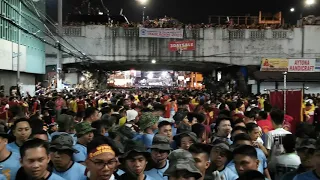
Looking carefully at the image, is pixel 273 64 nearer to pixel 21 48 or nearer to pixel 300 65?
pixel 300 65

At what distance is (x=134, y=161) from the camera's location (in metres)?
4.86

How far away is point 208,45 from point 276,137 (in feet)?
99.8

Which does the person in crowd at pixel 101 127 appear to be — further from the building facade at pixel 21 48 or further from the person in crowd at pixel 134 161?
the building facade at pixel 21 48

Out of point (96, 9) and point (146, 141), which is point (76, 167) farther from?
point (96, 9)

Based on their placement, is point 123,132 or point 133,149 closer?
point 133,149

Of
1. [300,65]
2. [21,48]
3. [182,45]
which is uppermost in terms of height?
[182,45]

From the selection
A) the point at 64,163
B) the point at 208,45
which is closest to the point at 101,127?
the point at 64,163

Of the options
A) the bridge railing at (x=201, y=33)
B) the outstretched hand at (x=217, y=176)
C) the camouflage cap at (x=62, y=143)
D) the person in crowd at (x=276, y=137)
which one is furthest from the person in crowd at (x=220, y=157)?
the bridge railing at (x=201, y=33)

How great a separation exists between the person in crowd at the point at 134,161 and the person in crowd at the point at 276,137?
2407mm

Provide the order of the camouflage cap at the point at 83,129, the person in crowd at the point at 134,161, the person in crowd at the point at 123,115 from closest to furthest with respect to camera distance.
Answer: the person in crowd at the point at 134,161 → the camouflage cap at the point at 83,129 → the person in crowd at the point at 123,115

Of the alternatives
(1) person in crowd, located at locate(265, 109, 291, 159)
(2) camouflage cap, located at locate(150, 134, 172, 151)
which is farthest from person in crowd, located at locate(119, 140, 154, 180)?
(1) person in crowd, located at locate(265, 109, 291, 159)

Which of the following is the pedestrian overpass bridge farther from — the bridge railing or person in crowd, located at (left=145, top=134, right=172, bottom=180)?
person in crowd, located at (left=145, top=134, right=172, bottom=180)

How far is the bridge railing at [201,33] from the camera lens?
3703 cm

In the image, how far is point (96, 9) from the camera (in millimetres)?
55906
